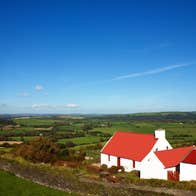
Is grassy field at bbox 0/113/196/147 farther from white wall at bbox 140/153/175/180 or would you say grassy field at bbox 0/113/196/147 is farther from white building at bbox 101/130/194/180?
white wall at bbox 140/153/175/180

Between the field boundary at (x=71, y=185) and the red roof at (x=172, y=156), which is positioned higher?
the field boundary at (x=71, y=185)

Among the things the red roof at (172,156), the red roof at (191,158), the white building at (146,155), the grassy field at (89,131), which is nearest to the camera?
the red roof at (191,158)

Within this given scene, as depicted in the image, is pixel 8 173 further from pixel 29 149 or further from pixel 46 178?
pixel 29 149

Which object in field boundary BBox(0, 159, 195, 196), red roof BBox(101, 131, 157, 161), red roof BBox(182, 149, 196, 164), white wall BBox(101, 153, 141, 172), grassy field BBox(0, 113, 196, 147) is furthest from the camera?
grassy field BBox(0, 113, 196, 147)

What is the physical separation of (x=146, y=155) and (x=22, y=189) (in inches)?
928

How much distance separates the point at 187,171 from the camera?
105ft

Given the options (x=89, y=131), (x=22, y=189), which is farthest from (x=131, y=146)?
(x=89, y=131)

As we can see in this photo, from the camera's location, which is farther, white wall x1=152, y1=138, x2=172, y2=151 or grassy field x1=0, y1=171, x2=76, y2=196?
white wall x1=152, y1=138, x2=172, y2=151

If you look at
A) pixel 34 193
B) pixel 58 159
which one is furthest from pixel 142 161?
pixel 34 193

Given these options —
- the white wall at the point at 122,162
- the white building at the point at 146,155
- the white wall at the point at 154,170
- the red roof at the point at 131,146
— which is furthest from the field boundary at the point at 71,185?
the red roof at the point at 131,146

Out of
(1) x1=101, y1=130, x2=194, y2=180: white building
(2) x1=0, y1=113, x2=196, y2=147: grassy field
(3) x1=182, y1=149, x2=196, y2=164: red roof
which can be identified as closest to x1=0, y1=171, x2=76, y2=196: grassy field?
(1) x1=101, y1=130, x2=194, y2=180: white building

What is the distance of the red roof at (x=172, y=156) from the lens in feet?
113

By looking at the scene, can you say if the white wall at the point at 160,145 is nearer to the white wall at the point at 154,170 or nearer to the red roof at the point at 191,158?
the white wall at the point at 154,170

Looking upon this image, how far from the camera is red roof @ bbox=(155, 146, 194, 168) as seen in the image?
3442 centimetres
